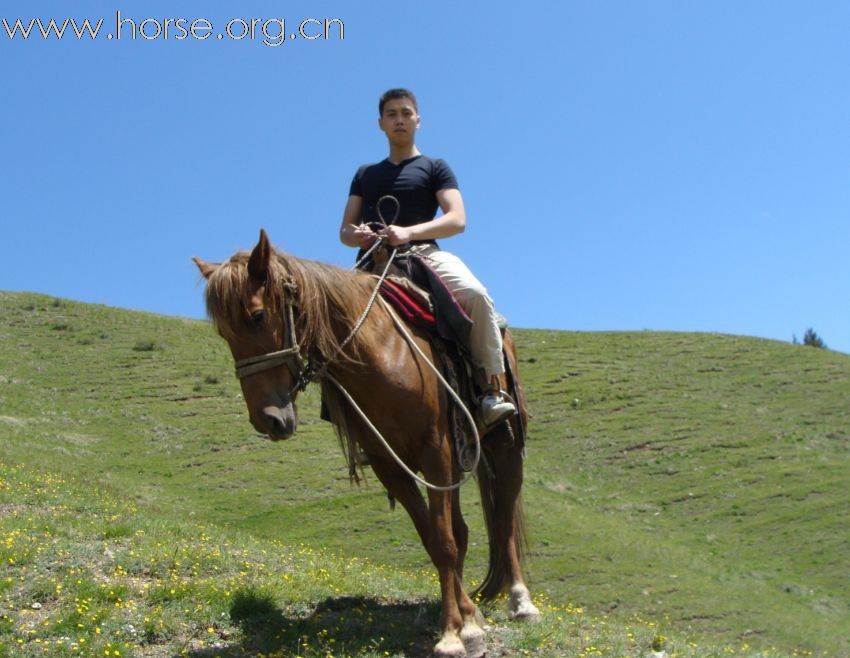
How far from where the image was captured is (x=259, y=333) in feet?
17.9

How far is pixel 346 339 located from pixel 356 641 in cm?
212

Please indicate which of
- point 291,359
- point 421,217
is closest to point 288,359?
point 291,359

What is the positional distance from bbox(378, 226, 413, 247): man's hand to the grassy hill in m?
2.84

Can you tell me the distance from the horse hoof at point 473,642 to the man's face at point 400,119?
375 centimetres

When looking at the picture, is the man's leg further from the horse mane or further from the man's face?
the man's face

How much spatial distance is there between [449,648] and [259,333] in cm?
238

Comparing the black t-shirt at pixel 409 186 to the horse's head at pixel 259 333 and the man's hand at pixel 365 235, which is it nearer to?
the man's hand at pixel 365 235

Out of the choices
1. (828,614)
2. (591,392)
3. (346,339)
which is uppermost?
(346,339)

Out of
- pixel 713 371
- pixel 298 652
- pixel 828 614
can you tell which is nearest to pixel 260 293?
pixel 298 652

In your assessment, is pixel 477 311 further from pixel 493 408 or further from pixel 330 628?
pixel 330 628

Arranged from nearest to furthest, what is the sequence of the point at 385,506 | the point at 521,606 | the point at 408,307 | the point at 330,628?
the point at 330,628
the point at 408,307
the point at 521,606
the point at 385,506

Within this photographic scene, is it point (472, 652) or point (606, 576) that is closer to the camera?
point (472, 652)

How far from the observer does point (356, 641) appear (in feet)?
20.3

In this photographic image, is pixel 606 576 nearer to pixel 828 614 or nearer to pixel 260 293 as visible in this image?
pixel 828 614
